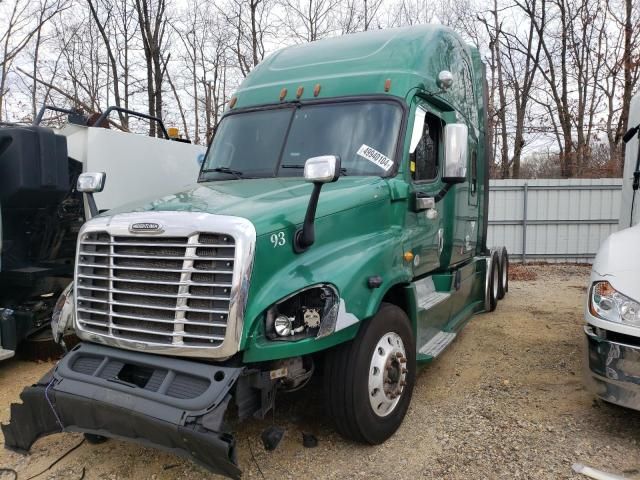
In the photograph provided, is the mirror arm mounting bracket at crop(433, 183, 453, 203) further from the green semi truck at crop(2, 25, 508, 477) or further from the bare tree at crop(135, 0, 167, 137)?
the bare tree at crop(135, 0, 167, 137)

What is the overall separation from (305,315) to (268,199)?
31.5 inches

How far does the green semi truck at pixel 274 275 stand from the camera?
2.87 m

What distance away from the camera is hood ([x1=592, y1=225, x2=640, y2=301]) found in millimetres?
3436

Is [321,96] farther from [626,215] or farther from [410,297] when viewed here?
[626,215]

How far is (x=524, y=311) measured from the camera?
799 cm

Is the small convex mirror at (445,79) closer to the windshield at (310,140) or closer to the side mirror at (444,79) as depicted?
the side mirror at (444,79)

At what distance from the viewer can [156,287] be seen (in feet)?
10.1

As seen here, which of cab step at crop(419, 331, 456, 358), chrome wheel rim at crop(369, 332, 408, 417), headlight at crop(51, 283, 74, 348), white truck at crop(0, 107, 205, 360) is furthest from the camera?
white truck at crop(0, 107, 205, 360)

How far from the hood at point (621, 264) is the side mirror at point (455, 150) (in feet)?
4.16

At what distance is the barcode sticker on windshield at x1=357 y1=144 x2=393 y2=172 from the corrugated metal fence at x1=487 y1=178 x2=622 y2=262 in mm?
10087

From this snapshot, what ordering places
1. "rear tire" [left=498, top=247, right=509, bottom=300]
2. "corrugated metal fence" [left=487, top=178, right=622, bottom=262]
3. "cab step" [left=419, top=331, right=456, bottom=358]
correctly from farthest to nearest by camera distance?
"corrugated metal fence" [left=487, top=178, right=622, bottom=262], "rear tire" [left=498, top=247, right=509, bottom=300], "cab step" [left=419, top=331, right=456, bottom=358]

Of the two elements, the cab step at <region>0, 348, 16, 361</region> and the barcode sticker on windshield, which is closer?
the barcode sticker on windshield

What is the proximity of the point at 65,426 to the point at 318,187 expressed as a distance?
208cm

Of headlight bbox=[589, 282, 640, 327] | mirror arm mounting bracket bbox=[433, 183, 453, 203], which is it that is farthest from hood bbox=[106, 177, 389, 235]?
headlight bbox=[589, 282, 640, 327]
